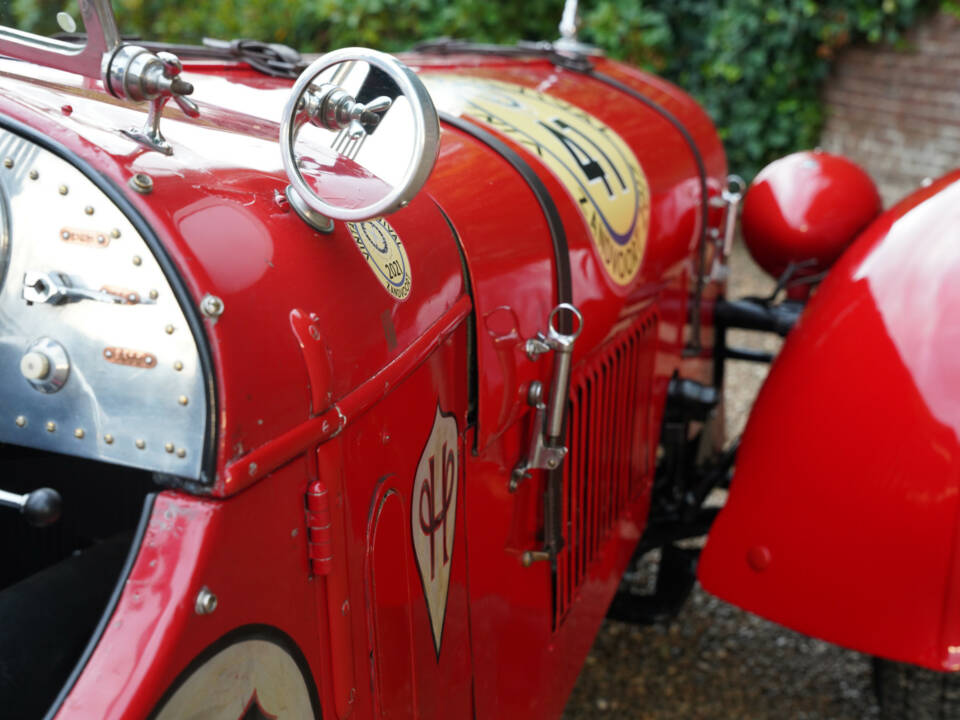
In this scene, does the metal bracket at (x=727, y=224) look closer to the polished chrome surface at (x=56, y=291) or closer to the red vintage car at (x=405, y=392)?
the red vintage car at (x=405, y=392)

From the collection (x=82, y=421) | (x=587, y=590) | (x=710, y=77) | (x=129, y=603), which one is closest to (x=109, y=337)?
(x=82, y=421)

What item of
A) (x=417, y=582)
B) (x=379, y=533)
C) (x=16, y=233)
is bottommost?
(x=417, y=582)

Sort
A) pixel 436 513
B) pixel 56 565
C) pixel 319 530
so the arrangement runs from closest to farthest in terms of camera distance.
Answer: pixel 319 530, pixel 436 513, pixel 56 565

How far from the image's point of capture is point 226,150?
0.99m

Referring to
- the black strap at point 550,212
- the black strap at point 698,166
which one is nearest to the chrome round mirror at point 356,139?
the black strap at point 550,212

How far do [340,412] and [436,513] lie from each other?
1.01ft

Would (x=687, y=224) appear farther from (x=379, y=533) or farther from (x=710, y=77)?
(x=710, y=77)

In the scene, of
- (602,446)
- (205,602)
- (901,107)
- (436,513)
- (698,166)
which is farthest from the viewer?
(901,107)

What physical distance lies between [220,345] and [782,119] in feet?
21.4

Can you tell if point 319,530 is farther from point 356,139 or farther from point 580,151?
point 580,151

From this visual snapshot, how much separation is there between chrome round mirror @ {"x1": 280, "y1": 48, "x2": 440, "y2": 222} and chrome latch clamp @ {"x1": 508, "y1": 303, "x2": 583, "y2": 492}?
361 mm

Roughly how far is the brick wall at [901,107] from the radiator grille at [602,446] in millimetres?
4794

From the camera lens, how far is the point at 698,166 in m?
2.38

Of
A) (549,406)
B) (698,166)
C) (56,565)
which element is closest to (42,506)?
(56,565)
